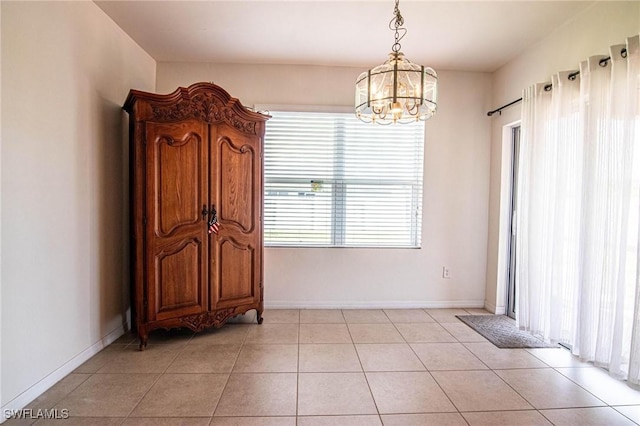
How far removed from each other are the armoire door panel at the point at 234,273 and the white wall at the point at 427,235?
520mm

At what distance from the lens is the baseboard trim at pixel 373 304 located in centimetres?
357

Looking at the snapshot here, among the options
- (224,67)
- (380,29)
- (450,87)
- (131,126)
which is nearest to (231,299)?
(131,126)

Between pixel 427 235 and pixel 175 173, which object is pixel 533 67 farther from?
pixel 175 173

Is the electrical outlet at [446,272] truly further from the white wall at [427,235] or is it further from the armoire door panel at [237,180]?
the armoire door panel at [237,180]

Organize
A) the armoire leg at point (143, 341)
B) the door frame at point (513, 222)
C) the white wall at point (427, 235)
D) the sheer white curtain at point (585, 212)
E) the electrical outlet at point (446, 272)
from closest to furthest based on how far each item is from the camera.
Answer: the sheer white curtain at point (585, 212) → the armoire leg at point (143, 341) → the door frame at point (513, 222) → the white wall at point (427, 235) → the electrical outlet at point (446, 272)

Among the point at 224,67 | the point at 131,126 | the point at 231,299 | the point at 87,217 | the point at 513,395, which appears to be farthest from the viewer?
the point at 224,67

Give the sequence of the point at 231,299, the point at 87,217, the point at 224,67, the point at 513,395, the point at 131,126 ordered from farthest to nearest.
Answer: the point at 224,67 → the point at 231,299 → the point at 131,126 → the point at 87,217 → the point at 513,395

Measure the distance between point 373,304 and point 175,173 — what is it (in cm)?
251

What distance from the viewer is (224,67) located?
345 cm

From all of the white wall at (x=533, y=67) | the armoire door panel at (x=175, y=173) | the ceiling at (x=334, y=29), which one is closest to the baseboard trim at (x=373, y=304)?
the white wall at (x=533, y=67)

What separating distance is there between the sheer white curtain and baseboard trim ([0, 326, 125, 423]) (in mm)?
3630

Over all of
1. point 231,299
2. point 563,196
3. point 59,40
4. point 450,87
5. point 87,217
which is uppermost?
point 450,87

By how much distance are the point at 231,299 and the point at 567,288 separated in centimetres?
280

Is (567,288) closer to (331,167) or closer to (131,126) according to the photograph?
(331,167)
